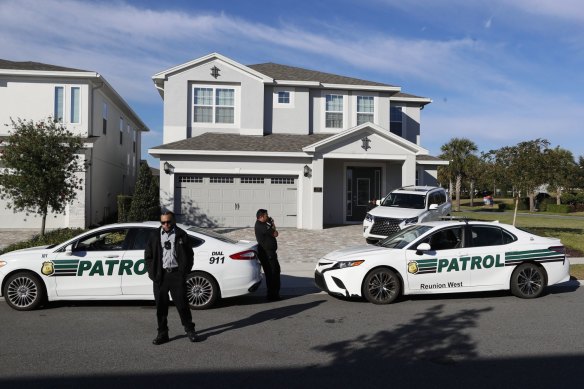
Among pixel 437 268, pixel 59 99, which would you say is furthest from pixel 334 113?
pixel 437 268

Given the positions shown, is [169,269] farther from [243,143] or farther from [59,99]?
[59,99]

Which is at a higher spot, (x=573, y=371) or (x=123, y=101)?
(x=123, y=101)

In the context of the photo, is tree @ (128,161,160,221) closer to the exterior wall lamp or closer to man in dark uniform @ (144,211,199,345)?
the exterior wall lamp

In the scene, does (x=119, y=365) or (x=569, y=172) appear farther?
(x=569, y=172)

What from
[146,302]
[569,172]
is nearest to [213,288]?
[146,302]

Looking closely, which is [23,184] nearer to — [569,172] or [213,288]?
[213,288]

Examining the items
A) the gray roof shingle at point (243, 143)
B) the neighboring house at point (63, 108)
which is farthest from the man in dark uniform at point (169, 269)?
the neighboring house at point (63, 108)

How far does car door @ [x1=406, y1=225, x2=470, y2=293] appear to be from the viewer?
8664mm

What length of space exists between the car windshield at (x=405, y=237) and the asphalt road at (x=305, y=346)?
1.06 meters

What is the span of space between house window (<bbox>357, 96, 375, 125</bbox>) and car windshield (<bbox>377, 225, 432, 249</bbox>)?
1426cm

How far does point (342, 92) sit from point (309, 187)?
5758 millimetres

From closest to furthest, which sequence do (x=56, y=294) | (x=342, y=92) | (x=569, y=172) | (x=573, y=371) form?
(x=573, y=371) → (x=56, y=294) → (x=342, y=92) → (x=569, y=172)

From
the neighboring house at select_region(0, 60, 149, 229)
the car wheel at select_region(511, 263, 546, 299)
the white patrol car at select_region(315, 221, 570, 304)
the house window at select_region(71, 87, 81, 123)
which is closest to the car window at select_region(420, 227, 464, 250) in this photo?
the white patrol car at select_region(315, 221, 570, 304)

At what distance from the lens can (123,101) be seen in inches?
1002
